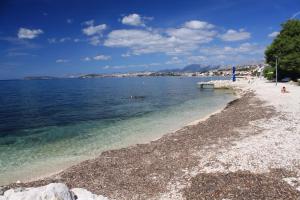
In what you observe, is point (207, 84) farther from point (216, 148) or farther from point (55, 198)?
point (55, 198)

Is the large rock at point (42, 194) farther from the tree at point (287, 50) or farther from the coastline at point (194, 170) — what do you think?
the tree at point (287, 50)

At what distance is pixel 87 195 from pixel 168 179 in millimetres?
4115

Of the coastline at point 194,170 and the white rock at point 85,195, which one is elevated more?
the white rock at point 85,195

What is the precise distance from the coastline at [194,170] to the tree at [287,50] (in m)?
54.2

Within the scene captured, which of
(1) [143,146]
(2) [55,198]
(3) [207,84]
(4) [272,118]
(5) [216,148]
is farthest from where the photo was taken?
(3) [207,84]

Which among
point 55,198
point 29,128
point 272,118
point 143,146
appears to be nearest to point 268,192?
point 55,198

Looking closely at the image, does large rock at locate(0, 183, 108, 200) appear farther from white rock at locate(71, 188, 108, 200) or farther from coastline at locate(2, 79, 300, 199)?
coastline at locate(2, 79, 300, 199)

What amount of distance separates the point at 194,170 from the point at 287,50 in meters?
66.9

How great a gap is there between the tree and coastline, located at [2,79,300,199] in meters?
54.2

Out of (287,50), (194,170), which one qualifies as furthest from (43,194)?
(287,50)

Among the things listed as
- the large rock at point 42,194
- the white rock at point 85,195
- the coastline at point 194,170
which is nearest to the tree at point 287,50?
the coastline at point 194,170

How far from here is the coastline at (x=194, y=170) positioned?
12414 mm

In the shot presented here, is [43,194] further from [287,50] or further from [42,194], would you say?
[287,50]

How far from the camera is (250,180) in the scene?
42.7ft
